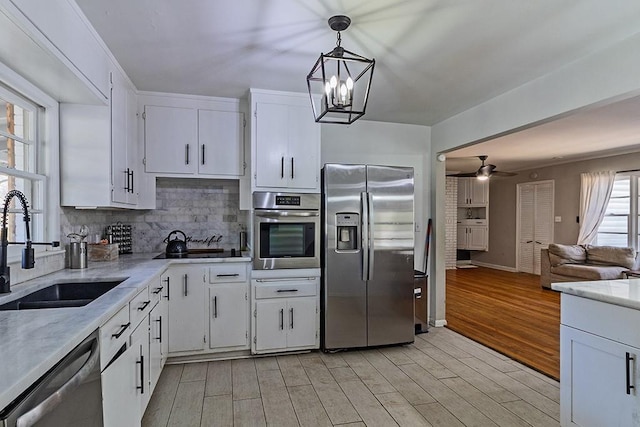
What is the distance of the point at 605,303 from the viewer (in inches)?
71.6

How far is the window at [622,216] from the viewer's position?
6.22 m

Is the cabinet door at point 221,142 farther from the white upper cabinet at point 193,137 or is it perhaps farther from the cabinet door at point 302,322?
the cabinet door at point 302,322

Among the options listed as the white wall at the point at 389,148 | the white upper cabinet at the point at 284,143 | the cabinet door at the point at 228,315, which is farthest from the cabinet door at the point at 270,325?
the white wall at the point at 389,148

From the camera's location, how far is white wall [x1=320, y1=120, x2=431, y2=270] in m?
A: 4.08

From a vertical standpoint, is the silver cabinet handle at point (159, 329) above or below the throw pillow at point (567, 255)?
below

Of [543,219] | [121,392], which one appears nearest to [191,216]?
[121,392]

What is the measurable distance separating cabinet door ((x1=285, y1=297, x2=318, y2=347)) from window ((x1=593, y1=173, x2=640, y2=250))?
6.15 metres

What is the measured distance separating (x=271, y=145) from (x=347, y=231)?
3.61 feet

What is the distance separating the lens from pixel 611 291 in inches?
73.6

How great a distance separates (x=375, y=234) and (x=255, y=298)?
50.7 inches

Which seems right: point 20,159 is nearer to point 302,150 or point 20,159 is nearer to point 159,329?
point 159,329

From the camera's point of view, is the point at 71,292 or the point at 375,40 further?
the point at 375,40

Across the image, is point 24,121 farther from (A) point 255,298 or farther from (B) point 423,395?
(B) point 423,395

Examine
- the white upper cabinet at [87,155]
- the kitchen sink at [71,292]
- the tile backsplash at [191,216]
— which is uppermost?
the white upper cabinet at [87,155]
